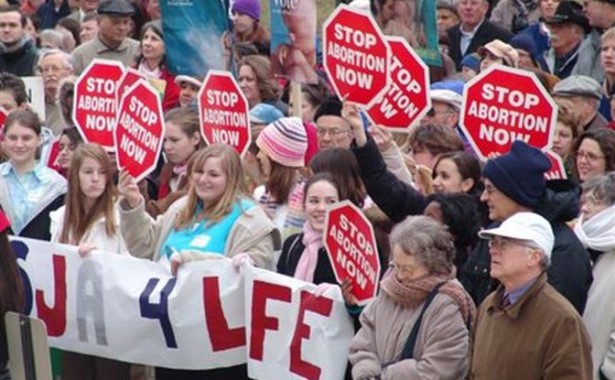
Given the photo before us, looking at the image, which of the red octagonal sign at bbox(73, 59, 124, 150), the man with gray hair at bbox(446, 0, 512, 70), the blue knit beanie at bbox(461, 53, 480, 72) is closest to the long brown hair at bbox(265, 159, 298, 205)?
the red octagonal sign at bbox(73, 59, 124, 150)

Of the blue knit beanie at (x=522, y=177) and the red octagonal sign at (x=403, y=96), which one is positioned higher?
the blue knit beanie at (x=522, y=177)

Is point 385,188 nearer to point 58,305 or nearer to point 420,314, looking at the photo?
point 420,314

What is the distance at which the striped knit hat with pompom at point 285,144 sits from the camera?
1074 centimetres

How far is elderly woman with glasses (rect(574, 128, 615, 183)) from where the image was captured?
Answer: 1026 centimetres

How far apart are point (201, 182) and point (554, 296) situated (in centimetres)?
265

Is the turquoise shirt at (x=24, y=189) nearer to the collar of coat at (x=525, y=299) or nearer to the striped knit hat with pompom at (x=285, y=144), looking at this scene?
the striped knit hat with pompom at (x=285, y=144)

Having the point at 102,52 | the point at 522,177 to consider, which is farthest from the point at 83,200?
the point at 102,52

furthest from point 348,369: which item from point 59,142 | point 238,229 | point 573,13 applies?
point 573,13

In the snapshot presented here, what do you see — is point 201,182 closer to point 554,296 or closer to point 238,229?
point 238,229

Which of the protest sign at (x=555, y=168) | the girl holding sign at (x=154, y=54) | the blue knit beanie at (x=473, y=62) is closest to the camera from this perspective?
the protest sign at (x=555, y=168)

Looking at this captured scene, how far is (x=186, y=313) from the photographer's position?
33.8 feet

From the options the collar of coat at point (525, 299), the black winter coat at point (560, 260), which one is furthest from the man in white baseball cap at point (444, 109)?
the collar of coat at point (525, 299)

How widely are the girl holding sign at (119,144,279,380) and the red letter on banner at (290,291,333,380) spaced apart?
526 mm

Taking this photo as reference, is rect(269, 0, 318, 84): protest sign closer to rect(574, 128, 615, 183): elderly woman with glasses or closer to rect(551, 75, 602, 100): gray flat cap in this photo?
rect(551, 75, 602, 100): gray flat cap
